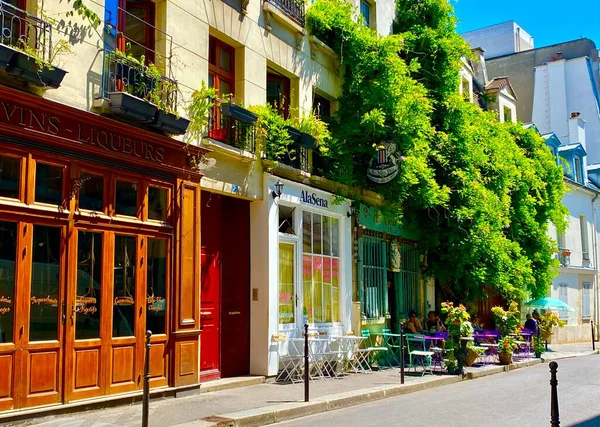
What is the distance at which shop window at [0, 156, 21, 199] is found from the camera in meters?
8.05

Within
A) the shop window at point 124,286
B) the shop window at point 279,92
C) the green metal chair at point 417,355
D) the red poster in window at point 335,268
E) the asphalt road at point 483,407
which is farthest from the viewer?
the green metal chair at point 417,355

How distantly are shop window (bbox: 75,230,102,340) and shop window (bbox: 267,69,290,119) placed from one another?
612 centimetres

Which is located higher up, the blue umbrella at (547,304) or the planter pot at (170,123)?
the planter pot at (170,123)

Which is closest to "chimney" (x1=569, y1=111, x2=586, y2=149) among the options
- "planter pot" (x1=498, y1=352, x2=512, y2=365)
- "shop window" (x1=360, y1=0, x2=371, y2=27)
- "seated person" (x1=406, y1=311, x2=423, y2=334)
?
"planter pot" (x1=498, y1=352, x2=512, y2=365)

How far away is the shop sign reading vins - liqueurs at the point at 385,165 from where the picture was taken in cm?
1544

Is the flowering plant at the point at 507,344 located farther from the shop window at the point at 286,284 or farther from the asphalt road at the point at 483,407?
the shop window at the point at 286,284

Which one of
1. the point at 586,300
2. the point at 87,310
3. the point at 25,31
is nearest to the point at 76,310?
the point at 87,310

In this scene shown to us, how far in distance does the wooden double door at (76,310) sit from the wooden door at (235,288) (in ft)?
7.40

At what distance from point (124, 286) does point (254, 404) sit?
2.64 m

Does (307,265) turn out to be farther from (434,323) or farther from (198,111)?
(434,323)

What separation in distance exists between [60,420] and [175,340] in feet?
8.06

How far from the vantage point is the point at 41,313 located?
8383mm

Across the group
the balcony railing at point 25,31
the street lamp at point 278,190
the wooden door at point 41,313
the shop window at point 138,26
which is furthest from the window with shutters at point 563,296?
the balcony railing at point 25,31

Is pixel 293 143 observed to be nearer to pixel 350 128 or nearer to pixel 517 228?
pixel 350 128
